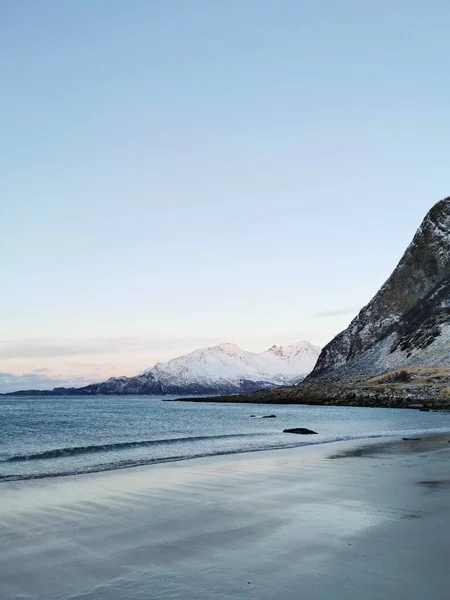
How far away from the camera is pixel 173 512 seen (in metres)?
15.1

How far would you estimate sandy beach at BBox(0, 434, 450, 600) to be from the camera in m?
8.59

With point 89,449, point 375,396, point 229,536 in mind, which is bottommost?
point 375,396

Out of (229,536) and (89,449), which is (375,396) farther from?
(229,536)

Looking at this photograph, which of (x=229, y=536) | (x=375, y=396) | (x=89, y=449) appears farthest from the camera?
(x=375, y=396)

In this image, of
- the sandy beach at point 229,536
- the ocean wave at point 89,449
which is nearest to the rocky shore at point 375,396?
the ocean wave at point 89,449

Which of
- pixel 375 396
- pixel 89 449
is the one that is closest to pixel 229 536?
pixel 89 449

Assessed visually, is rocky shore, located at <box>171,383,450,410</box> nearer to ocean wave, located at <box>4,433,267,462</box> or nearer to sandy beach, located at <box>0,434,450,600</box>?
ocean wave, located at <box>4,433,267,462</box>

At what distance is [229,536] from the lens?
39.3 feet

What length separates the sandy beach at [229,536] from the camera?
8.59 meters

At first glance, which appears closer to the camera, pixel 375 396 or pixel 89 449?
pixel 89 449

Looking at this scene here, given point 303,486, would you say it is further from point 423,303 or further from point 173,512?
point 423,303

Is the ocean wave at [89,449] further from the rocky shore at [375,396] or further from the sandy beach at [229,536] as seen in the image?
the rocky shore at [375,396]

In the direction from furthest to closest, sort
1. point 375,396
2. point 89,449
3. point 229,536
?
point 375,396, point 89,449, point 229,536

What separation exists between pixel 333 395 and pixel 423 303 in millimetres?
76523
